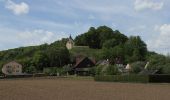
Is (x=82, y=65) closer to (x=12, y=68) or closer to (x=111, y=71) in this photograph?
(x=12, y=68)

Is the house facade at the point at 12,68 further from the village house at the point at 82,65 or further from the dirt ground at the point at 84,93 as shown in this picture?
the dirt ground at the point at 84,93

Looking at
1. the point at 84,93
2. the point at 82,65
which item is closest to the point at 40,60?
the point at 82,65

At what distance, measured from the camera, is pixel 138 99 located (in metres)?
33.0

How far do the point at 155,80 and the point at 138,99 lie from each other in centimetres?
4670

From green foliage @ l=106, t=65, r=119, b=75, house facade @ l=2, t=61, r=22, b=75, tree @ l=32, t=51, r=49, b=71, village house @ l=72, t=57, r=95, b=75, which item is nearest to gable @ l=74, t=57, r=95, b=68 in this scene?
village house @ l=72, t=57, r=95, b=75

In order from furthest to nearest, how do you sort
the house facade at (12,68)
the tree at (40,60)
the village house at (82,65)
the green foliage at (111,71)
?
the house facade at (12,68) < the tree at (40,60) < the village house at (82,65) < the green foliage at (111,71)

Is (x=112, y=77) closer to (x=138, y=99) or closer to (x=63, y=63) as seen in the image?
(x=138, y=99)

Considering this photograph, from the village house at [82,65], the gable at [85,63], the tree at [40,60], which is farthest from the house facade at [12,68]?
the gable at [85,63]

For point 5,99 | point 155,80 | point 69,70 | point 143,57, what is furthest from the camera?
point 143,57

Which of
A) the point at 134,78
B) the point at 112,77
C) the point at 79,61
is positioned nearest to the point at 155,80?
the point at 134,78

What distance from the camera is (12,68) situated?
7205 inches

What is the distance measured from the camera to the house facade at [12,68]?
181 m

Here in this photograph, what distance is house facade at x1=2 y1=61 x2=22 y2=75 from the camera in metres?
181

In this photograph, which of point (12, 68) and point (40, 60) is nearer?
point (40, 60)
